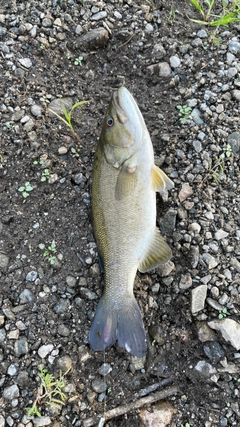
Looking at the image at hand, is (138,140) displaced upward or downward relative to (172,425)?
upward

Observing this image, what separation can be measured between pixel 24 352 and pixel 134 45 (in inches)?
137

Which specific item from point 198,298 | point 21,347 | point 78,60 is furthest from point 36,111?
point 198,298

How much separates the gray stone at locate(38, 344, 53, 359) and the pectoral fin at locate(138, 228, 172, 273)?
1.02m

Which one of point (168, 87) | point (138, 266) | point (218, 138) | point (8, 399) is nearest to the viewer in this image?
point (8, 399)

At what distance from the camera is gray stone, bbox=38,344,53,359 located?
358 centimetres

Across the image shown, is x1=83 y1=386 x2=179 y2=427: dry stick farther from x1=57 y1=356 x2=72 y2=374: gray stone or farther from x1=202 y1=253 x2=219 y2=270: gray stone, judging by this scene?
x1=202 y1=253 x2=219 y2=270: gray stone

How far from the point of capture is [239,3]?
4.98 metres

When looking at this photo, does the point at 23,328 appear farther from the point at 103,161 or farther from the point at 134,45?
the point at 134,45

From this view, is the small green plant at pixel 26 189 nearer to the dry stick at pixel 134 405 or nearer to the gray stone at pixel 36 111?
the gray stone at pixel 36 111

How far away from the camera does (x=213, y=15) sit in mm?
4883

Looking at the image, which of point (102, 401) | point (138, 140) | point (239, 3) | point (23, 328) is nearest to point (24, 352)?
point (23, 328)

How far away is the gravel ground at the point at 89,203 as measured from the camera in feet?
11.7

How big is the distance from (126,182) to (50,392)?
6.13 feet

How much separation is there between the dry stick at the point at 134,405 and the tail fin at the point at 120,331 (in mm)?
387
